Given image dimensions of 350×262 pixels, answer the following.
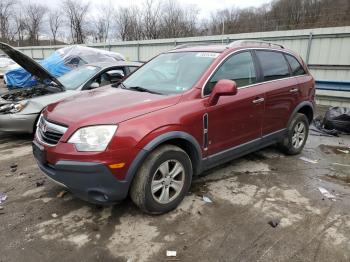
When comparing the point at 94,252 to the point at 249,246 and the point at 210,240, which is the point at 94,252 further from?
the point at 249,246

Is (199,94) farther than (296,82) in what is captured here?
No

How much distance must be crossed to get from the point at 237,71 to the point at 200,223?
6.69 ft

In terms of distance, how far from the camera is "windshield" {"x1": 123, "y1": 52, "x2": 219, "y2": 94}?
3883 mm

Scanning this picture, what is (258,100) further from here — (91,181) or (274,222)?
(91,181)

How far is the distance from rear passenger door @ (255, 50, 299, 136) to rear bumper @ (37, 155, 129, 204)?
249 cm

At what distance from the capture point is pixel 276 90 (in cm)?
475

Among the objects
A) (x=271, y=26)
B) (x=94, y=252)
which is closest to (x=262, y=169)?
(x=94, y=252)

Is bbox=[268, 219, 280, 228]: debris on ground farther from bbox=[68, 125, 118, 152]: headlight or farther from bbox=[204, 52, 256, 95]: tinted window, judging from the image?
bbox=[68, 125, 118, 152]: headlight

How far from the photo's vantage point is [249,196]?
13.2 feet

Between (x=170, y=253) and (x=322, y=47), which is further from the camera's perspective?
(x=322, y=47)

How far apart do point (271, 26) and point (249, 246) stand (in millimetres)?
22267

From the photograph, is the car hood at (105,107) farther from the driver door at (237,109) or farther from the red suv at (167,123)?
the driver door at (237,109)

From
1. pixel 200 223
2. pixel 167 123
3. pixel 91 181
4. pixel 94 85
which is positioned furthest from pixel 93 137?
pixel 94 85

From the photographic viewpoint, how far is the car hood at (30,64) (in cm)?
598
